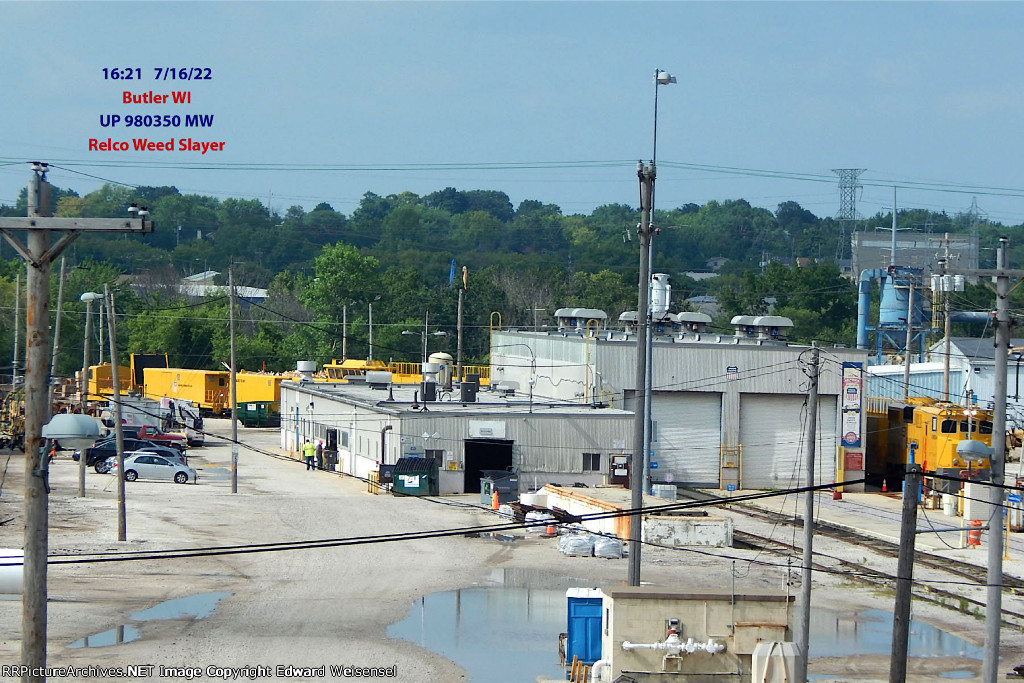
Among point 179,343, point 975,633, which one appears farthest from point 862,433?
point 179,343

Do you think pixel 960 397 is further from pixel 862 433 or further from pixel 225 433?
pixel 225 433

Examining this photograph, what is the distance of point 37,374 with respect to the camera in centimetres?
1205

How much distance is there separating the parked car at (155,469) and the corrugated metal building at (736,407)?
18220 mm

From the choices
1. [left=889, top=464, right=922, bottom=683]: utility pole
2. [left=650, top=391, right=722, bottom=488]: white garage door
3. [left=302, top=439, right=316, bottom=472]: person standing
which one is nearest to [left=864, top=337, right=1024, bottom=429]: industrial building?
[left=650, top=391, right=722, bottom=488]: white garage door

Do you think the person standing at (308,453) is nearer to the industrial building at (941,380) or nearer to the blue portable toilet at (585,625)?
the industrial building at (941,380)

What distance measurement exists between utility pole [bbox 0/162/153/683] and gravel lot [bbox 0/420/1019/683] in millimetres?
10081

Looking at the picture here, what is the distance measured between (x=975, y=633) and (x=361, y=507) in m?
22.9

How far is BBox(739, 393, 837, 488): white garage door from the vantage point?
53844mm

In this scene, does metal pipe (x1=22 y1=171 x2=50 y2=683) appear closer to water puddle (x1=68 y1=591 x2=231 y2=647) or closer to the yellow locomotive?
water puddle (x1=68 y1=591 x2=231 y2=647)

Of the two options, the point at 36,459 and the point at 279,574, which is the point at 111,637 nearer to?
the point at 279,574

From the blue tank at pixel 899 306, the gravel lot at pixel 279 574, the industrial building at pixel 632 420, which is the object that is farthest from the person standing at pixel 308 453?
the blue tank at pixel 899 306

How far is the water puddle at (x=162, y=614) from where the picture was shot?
23297mm

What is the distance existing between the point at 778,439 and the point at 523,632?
31259 millimetres

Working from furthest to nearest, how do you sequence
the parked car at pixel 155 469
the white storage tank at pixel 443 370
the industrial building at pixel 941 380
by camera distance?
1. the industrial building at pixel 941 380
2. the white storage tank at pixel 443 370
3. the parked car at pixel 155 469
